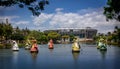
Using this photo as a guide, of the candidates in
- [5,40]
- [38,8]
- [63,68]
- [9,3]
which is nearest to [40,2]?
[38,8]

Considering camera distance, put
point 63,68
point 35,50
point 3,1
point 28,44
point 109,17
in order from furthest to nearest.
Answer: point 28,44, point 35,50, point 109,17, point 63,68, point 3,1

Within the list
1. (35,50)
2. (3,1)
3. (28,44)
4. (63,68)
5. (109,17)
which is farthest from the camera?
(28,44)

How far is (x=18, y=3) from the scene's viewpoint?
16.9 meters

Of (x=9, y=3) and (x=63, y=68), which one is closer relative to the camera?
(x=9, y=3)

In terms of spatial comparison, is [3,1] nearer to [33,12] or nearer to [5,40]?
[33,12]

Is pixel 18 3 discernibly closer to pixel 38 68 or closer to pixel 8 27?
pixel 38 68

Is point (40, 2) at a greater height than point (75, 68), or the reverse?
point (40, 2)

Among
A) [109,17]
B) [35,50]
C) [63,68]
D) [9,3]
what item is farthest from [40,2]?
[35,50]

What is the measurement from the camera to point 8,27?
107938 millimetres

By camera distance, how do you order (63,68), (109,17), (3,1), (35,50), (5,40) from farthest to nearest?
(5,40), (35,50), (109,17), (63,68), (3,1)

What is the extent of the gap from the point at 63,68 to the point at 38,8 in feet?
58.3

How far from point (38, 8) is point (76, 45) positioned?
54.9m

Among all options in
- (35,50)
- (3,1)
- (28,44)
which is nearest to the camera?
(3,1)

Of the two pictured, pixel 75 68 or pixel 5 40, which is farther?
pixel 5 40
